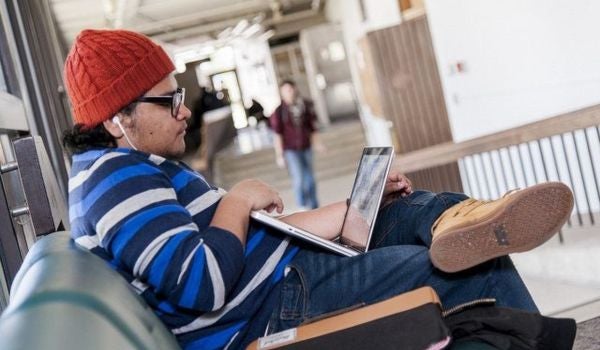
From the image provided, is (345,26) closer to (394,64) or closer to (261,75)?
(394,64)

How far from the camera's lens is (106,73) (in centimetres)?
189

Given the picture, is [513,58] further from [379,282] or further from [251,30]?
[251,30]

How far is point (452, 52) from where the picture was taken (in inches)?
344

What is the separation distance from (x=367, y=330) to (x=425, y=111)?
8457mm

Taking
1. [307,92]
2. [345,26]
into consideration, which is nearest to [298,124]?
[345,26]

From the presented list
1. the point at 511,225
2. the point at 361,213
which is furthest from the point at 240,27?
the point at 511,225

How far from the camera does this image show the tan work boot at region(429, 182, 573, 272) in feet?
5.32

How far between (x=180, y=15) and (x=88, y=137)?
20229 millimetres

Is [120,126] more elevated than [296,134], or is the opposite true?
[120,126]

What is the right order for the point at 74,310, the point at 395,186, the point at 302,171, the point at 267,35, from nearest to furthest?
the point at 74,310
the point at 395,186
the point at 302,171
the point at 267,35

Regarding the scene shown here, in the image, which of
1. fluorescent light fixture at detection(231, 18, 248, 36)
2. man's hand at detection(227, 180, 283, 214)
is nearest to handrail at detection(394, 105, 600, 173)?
man's hand at detection(227, 180, 283, 214)

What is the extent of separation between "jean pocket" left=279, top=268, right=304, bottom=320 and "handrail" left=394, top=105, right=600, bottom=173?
3.42 m

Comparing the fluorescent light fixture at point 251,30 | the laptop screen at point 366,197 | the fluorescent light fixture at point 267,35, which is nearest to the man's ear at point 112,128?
the laptop screen at point 366,197

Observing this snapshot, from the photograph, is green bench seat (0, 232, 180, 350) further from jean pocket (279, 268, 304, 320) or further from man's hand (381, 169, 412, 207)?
man's hand (381, 169, 412, 207)
